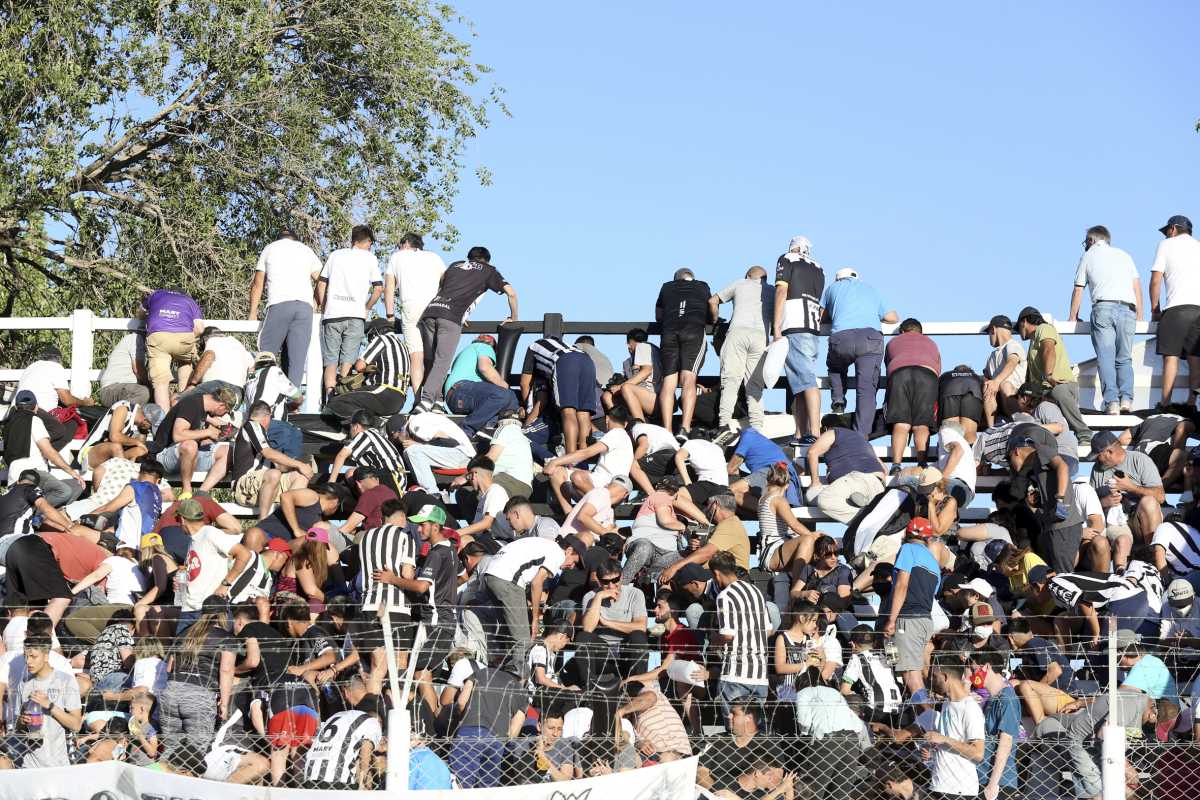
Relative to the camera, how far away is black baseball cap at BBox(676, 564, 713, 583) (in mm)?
10992

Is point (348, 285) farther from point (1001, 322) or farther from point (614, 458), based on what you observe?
point (1001, 322)

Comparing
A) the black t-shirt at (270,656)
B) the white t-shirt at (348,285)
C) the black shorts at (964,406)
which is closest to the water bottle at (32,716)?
the black t-shirt at (270,656)

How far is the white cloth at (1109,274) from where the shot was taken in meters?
13.8

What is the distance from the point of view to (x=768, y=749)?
921 centimetres

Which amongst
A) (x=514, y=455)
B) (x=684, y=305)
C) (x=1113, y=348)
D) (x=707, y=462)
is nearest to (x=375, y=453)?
(x=514, y=455)

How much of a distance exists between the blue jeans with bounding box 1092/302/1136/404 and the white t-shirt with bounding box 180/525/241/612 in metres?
6.99

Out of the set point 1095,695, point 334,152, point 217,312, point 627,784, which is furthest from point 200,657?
point 334,152

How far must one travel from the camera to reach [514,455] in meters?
12.8

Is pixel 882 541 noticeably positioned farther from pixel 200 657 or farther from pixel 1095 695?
pixel 200 657

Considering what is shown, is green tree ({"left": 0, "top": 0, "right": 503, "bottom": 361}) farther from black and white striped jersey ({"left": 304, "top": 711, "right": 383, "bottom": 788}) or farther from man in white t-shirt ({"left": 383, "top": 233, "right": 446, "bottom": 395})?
black and white striped jersey ({"left": 304, "top": 711, "right": 383, "bottom": 788})

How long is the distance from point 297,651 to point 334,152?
480 inches

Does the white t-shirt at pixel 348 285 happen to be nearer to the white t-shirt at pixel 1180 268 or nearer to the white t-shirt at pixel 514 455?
the white t-shirt at pixel 514 455

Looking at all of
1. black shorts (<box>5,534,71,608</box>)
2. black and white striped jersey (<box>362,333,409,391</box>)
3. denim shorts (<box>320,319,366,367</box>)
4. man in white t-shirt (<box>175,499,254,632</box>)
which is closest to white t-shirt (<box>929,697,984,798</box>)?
man in white t-shirt (<box>175,499,254,632</box>)

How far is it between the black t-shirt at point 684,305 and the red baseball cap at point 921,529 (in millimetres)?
3069
